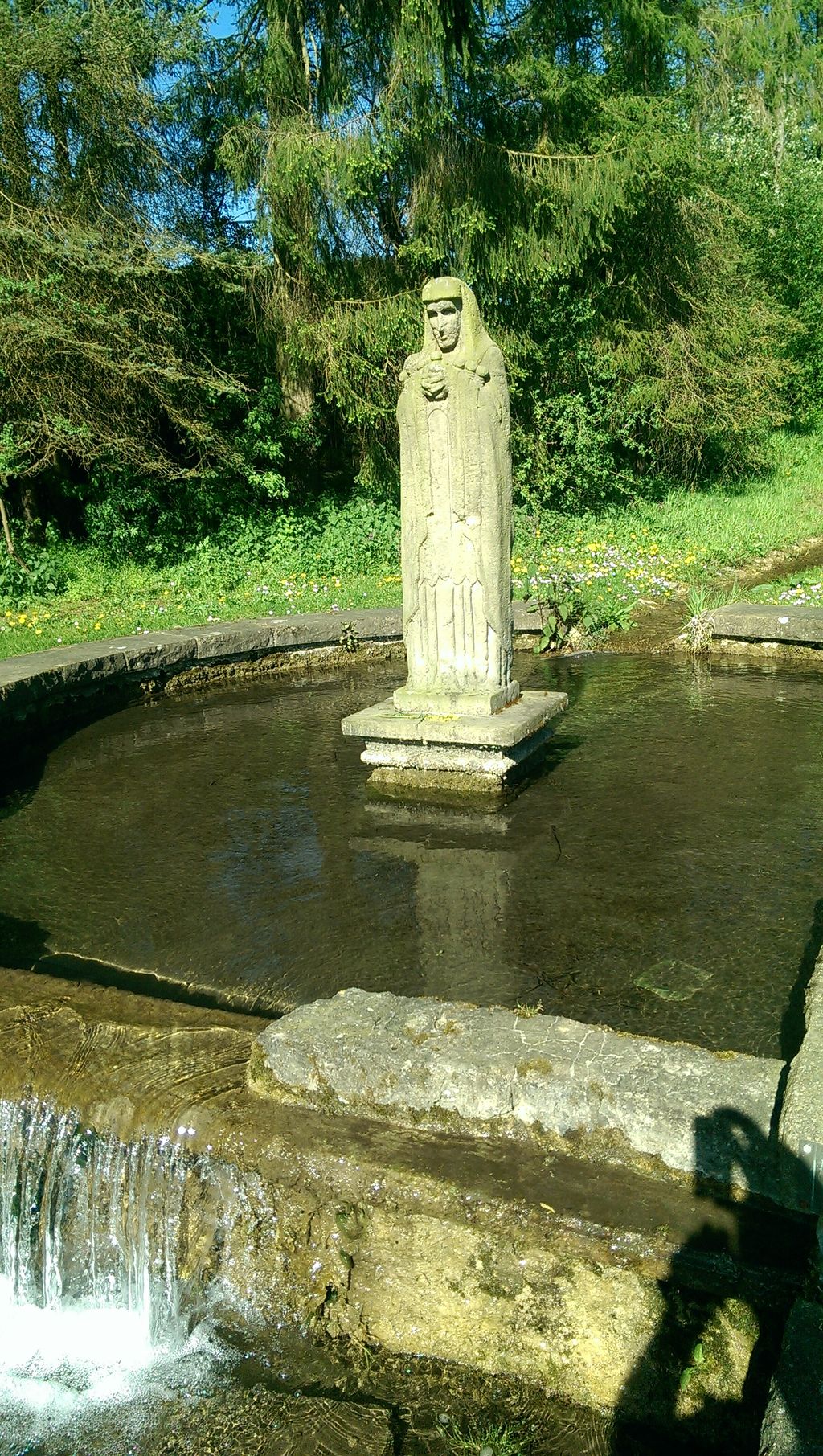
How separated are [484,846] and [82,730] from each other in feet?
11.3

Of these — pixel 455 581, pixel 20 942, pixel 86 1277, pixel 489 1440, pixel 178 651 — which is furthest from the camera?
pixel 178 651

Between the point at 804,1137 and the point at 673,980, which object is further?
the point at 673,980

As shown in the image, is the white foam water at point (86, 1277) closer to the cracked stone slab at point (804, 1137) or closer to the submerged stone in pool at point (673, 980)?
the cracked stone slab at point (804, 1137)

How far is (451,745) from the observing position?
19.9 ft

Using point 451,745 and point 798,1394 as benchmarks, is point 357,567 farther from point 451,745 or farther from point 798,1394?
point 798,1394

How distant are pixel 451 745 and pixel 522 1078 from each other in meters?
3.32

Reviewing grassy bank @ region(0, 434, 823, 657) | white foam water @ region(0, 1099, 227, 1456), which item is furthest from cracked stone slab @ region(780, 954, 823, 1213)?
grassy bank @ region(0, 434, 823, 657)

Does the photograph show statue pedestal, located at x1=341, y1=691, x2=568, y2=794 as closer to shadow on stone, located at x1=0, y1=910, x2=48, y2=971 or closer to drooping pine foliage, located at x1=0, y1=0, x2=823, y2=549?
shadow on stone, located at x1=0, y1=910, x2=48, y2=971

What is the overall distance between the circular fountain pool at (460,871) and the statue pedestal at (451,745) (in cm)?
20

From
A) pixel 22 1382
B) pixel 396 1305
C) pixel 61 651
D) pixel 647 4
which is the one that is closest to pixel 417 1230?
pixel 396 1305

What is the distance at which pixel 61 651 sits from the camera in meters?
8.17

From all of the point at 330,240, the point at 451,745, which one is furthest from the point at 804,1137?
the point at 330,240

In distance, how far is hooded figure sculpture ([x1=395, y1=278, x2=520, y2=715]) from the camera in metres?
5.73

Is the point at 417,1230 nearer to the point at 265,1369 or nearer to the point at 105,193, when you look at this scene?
the point at 265,1369
